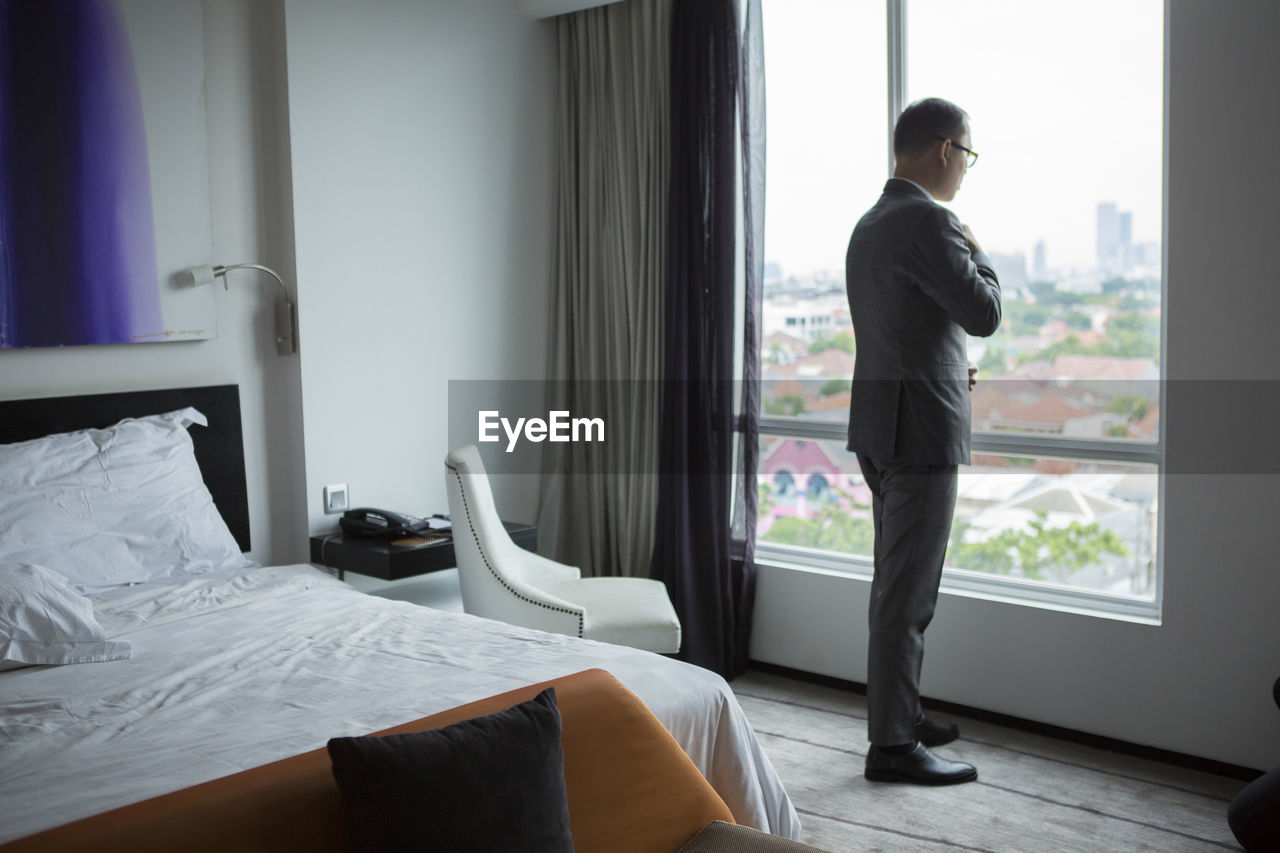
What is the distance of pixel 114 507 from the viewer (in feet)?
9.73

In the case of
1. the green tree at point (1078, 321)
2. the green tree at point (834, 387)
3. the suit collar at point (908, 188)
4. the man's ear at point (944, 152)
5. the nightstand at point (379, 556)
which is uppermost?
the man's ear at point (944, 152)

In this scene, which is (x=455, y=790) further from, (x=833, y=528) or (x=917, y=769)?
(x=833, y=528)

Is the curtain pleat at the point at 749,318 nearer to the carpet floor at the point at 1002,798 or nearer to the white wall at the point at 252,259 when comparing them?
the carpet floor at the point at 1002,798

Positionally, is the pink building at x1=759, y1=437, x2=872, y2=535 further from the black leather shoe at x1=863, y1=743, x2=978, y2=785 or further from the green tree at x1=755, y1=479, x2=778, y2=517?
the black leather shoe at x1=863, y1=743, x2=978, y2=785

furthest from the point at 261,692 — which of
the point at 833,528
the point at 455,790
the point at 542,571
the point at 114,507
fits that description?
the point at 833,528

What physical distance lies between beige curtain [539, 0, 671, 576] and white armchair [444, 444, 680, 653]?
3.07 feet

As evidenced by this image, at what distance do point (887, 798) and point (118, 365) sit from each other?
2.66 m

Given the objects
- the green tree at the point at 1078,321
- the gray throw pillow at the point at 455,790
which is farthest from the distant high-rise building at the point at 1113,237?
the gray throw pillow at the point at 455,790

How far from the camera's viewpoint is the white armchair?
3.18m

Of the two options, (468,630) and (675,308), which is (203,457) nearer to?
(468,630)

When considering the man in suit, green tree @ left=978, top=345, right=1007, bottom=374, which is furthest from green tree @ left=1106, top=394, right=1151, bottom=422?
the man in suit

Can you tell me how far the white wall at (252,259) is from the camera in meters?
3.44

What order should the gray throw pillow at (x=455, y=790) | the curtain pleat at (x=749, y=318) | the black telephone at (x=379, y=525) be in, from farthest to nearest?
the curtain pleat at (x=749, y=318), the black telephone at (x=379, y=525), the gray throw pillow at (x=455, y=790)

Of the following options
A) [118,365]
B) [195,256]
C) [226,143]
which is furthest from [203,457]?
[226,143]
